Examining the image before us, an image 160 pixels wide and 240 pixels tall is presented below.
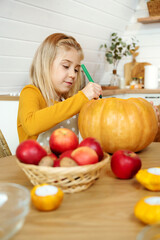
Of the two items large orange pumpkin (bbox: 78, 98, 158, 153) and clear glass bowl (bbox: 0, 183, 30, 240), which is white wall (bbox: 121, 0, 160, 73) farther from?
clear glass bowl (bbox: 0, 183, 30, 240)

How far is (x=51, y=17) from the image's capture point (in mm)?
2252

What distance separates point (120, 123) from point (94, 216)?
519 millimetres

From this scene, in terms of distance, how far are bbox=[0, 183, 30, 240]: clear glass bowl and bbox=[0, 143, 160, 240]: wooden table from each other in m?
0.02

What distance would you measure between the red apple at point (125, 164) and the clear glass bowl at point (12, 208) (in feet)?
0.92

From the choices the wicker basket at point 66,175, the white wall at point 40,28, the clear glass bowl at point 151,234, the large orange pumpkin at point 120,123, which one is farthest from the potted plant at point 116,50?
the clear glass bowl at point 151,234

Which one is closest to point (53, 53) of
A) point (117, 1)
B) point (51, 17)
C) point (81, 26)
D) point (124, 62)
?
point (51, 17)

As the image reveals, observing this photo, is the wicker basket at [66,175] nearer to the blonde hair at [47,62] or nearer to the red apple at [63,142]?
the red apple at [63,142]

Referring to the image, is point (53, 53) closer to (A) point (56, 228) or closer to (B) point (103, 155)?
(B) point (103, 155)

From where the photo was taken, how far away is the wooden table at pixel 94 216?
453mm

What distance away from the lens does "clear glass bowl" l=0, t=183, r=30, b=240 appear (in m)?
0.43

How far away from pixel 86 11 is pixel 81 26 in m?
0.14

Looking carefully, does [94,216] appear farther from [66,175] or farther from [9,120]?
[9,120]

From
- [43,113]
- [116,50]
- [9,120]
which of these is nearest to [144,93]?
[116,50]

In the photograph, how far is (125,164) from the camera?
699mm
